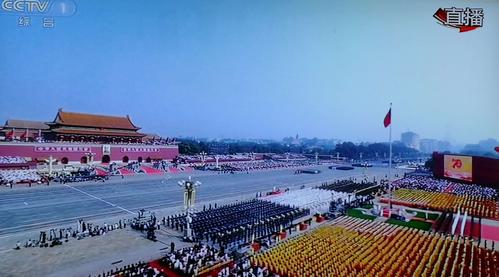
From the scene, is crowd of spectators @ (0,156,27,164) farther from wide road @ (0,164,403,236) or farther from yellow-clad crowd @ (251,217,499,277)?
yellow-clad crowd @ (251,217,499,277)

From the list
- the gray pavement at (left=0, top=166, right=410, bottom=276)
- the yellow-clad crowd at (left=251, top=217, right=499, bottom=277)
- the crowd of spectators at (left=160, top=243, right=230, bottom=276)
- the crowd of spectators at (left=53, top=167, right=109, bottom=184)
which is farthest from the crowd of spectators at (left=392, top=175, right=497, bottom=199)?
the crowd of spectators at (left=53, top=167, right=109, bottom=184)

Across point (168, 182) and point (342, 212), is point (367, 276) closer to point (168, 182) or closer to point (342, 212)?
point (342, 212)

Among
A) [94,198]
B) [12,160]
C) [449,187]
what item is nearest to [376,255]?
[94,198]

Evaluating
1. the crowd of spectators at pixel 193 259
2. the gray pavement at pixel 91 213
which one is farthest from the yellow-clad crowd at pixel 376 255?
the gray pavement at pixel 91 213

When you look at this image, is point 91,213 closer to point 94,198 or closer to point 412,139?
point 94,198

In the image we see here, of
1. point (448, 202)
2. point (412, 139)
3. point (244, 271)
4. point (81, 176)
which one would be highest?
point (412, 139)
